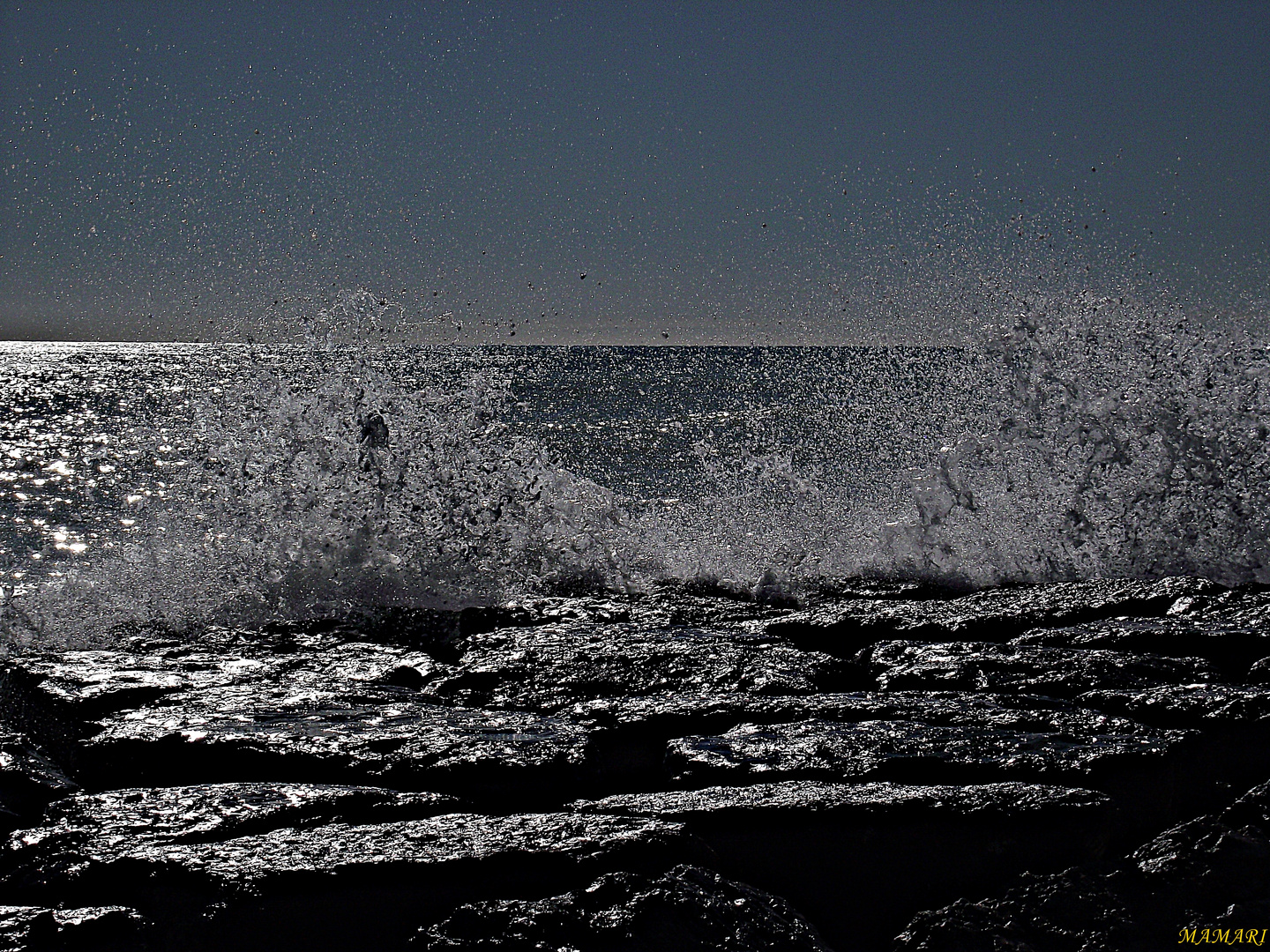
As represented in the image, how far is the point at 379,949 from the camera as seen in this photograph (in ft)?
6.77

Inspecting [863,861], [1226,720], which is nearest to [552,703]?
[863,861]

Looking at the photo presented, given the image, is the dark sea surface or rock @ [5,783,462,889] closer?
rock @ [5,783,462,889]

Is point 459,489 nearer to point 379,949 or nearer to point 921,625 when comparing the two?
point 921,625

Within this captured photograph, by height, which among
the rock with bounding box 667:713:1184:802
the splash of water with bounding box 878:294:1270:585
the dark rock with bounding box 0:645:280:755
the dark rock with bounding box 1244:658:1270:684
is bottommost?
the dark rock with bounding box 0:645:280:755

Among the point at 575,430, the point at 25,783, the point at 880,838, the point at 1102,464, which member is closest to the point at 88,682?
the point at 25,783

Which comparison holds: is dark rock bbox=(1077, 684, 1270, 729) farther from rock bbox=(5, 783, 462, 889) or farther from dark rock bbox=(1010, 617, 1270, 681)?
rock bbox=(5, 783, 462, 889)

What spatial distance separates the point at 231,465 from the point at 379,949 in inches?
193

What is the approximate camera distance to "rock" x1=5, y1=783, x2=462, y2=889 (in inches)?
90.7

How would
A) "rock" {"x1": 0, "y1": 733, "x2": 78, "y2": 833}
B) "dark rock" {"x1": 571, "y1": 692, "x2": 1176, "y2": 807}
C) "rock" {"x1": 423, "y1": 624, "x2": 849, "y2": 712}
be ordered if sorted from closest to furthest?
"rock" {"x1": 0, "y1": 733, "x2": 78, "y2": 833}
"dark rock" {"x1": 571, "y1": 692, "x2": 1176, "y2": 807}
"rock" {"x1": 423, "y1": 624, "x2": 849, "y2": 712}

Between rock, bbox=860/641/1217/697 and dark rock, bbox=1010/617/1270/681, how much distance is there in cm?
13

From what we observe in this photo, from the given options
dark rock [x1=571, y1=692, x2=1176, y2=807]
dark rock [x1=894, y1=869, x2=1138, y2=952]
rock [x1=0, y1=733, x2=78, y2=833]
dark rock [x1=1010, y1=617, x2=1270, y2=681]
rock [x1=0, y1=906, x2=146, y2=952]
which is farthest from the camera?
dark rock [x1=1010, y1=617, x2=1270, y2=681]

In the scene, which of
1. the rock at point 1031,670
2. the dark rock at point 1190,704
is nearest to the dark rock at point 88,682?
the rock at point 1031,670

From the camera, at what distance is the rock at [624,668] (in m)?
3.54

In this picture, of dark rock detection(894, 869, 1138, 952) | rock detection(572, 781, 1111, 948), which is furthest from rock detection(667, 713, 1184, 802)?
dark rock detection(894, 869, 1138, 952)
